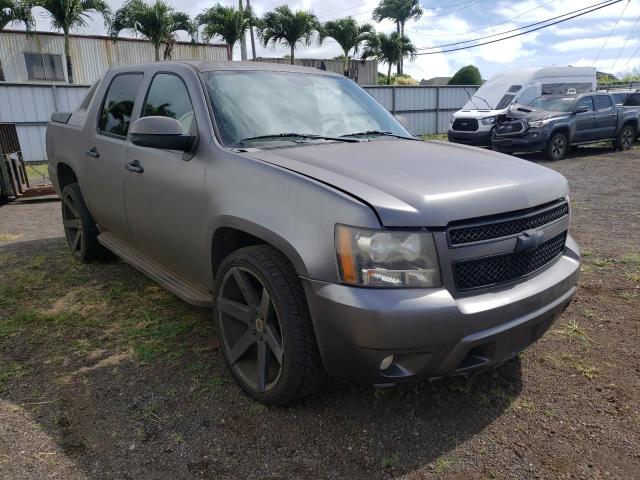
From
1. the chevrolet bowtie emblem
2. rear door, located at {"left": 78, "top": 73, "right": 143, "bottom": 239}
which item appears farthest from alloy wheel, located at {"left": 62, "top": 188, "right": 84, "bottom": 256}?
the chevrolet bowtie emblem

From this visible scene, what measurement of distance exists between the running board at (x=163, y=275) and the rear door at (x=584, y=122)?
44.4 feet

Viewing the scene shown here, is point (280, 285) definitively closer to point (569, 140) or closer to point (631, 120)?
point (569, 140)

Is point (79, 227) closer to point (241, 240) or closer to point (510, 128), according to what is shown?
point (241, 240)

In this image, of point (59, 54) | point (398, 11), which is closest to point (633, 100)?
point (59, 54)

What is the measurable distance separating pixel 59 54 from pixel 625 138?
23.5m

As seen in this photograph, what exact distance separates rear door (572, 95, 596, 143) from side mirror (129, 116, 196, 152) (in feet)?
45.6

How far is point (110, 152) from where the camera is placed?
3998 mm

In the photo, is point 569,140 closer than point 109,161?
No

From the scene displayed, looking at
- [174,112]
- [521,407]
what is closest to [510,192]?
[521,407]

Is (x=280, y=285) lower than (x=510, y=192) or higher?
lower

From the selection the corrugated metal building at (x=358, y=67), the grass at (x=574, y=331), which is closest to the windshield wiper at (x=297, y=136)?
→ the grass at (x=574, y=331)

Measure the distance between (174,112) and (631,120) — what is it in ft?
54.5

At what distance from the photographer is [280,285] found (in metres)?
2.40

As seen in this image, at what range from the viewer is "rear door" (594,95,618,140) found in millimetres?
14875
